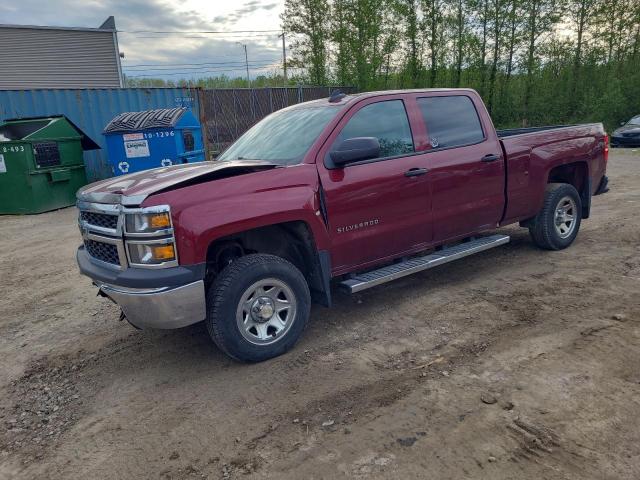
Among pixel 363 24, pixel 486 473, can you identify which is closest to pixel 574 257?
pixel 486 473

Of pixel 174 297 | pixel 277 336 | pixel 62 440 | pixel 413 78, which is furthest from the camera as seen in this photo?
pixel 413 78

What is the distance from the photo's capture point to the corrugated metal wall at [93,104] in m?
12.2

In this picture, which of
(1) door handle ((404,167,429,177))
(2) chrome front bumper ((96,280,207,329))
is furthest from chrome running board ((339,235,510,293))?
(2) chrome front bumper ((96,280,207,329))

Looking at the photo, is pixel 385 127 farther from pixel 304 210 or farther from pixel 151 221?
pixel 151 221

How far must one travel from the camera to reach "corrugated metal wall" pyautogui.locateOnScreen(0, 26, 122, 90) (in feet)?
63.7

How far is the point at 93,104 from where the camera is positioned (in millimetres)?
12984

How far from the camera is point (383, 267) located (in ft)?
14.4

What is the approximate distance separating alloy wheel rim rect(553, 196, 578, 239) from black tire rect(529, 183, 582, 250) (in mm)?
14

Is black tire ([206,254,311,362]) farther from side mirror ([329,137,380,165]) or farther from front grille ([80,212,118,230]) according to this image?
side mirror ([329,137,380,165])

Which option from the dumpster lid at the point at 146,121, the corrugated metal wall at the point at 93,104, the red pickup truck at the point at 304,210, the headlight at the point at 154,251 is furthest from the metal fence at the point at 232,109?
the headlight at the point at 154,251

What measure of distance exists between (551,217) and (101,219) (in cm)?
471

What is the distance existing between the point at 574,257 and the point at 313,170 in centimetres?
349

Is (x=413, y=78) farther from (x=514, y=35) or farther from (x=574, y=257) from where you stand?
(x=574, y=257)

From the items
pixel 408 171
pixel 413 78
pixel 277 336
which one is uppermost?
pixel 413 78
